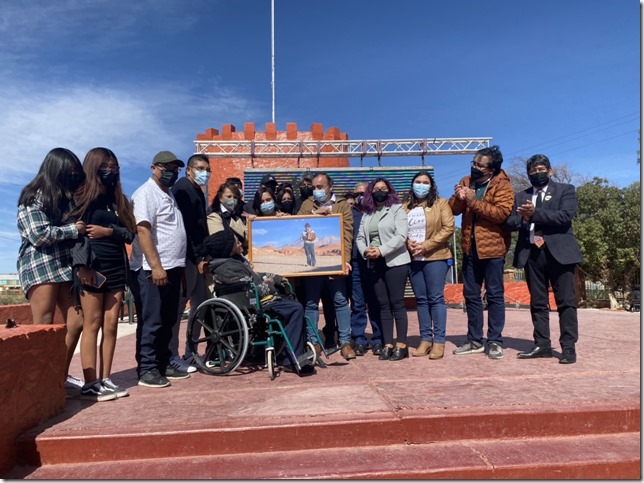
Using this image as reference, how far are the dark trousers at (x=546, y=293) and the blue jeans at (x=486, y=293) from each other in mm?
273

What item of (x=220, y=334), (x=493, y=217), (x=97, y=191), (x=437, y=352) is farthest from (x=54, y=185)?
(x=493, y=217)

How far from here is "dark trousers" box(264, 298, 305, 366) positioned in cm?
361

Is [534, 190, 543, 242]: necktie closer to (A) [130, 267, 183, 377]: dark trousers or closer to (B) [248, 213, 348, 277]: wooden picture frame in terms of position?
(B) [248, 213, 348, 277]: wooden picture frame

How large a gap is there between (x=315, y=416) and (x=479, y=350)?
2.52m

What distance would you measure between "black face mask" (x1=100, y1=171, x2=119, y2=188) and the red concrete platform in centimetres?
150

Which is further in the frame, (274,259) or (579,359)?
(274,259)

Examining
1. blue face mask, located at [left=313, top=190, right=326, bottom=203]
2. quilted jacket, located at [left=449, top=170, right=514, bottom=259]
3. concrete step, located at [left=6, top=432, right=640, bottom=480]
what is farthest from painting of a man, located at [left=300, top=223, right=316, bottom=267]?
concrete step, located at [left=6, top=432, right=640, bottom=480]

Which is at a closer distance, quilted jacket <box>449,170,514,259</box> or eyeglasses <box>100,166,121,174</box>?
eyeglasses <box>100,166,121,174</box>

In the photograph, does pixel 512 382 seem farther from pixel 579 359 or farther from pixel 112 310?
pixel 112 310

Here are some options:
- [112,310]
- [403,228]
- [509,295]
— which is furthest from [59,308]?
[509,295]

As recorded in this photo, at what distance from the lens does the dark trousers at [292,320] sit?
3.61 m

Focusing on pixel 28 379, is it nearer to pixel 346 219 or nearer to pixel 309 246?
pixel 309 246

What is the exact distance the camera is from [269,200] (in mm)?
4973

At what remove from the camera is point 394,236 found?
416cm
